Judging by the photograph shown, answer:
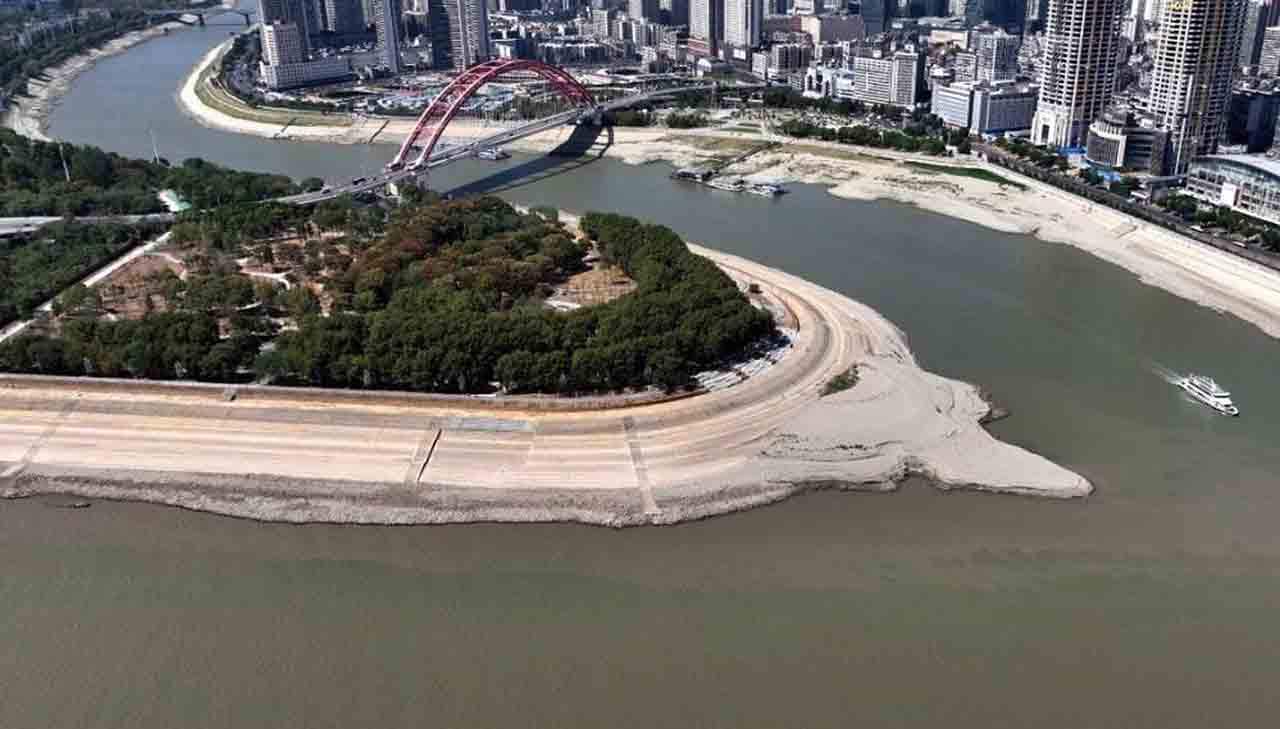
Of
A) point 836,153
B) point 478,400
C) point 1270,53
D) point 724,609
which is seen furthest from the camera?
point 1270,53

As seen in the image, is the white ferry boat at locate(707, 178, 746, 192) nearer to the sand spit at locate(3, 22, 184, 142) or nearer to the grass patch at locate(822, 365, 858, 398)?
the grass patch at locate(822, 365, 858, 398)

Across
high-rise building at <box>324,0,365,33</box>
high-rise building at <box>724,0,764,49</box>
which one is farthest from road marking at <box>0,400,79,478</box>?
high-rise building at <box>324,0,365,33</box>

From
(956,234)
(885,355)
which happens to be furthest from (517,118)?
(885,355)

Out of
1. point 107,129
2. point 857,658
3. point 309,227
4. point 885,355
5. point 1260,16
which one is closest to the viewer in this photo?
point 857,658

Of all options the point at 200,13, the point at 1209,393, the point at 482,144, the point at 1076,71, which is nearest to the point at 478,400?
the point at 1209,393

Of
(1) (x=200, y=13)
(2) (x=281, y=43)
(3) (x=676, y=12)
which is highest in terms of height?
(1) (x=200, y=13)

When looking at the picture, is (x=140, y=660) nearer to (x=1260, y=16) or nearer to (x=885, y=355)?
(x=885, y=355)

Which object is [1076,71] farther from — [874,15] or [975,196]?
[874,15]
